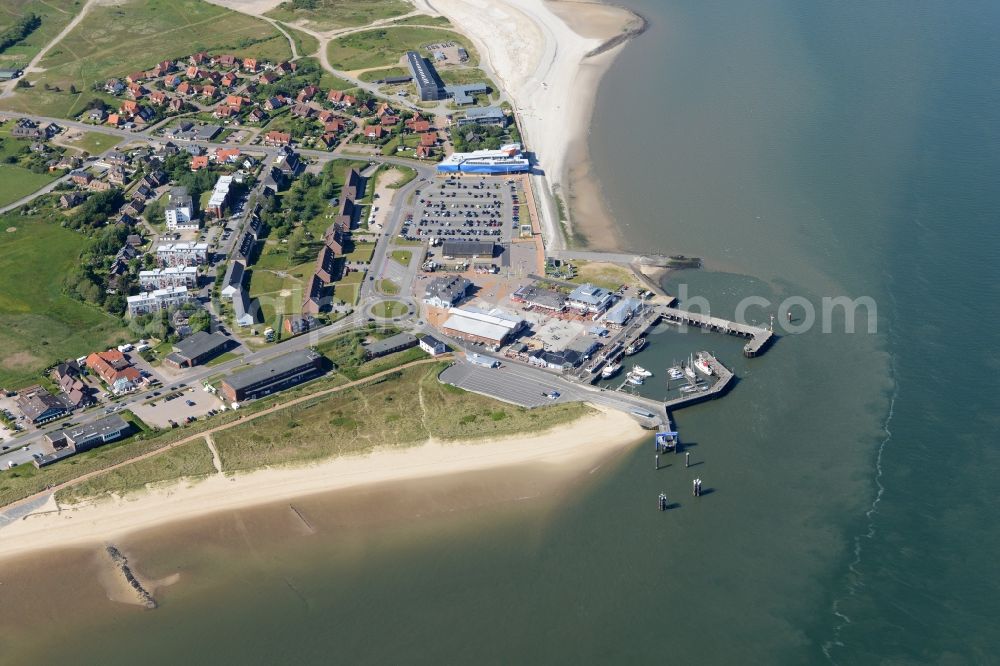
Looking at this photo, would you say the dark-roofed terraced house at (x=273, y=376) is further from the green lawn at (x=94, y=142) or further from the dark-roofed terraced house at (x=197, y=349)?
the green lawn at (x=94, y=142)

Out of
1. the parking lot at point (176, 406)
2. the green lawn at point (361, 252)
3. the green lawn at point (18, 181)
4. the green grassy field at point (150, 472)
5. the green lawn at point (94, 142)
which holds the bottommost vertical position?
the green grassy field at point (150, 472)

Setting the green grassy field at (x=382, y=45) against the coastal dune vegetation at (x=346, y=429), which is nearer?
the coastal dune vegetation at (x=346, y=429)

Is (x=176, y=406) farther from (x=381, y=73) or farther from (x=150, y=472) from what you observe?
(x=381, y=73)

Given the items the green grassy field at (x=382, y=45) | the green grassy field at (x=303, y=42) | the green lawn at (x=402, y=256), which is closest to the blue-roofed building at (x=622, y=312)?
the green lawn at (x=402, y=256)

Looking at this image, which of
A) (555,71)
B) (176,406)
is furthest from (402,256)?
(555,71)


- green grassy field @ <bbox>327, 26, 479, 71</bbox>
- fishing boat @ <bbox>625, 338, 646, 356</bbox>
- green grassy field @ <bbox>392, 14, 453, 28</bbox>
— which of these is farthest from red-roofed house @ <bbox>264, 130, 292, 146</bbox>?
fishing boat @ <bbox>625, 338, 646, 356</bbox>

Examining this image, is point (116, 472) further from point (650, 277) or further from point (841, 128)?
point (841, 128)
